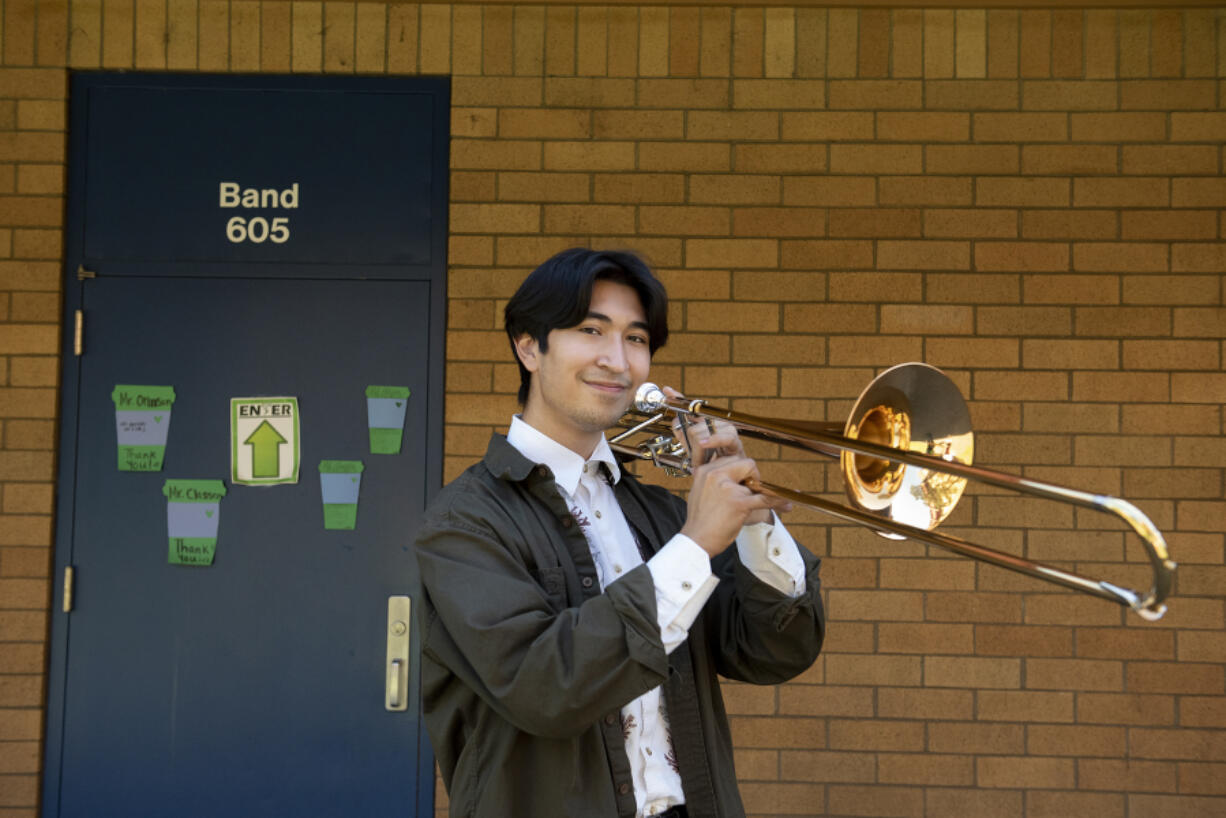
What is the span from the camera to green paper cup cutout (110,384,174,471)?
12.7ft

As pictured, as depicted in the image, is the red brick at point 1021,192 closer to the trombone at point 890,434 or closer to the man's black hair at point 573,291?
the trombone at point 890,434

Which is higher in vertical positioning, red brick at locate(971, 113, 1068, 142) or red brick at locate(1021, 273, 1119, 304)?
red brick at locate(971, 113, 1068, 142)

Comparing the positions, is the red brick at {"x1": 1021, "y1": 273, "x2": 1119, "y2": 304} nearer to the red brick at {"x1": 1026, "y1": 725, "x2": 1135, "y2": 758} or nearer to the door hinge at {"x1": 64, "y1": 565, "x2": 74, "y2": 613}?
the red brick at {"x1": 1026, "y1": 725, "x2": 1135, "y2": 758}

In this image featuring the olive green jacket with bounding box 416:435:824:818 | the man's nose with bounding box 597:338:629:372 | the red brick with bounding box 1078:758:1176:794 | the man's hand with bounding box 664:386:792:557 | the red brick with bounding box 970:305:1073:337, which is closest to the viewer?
the olive green jacket with bounding box 416:435:824:818

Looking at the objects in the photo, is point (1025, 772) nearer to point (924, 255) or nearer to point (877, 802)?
point (877, 802)

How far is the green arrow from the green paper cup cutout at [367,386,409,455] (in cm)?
33

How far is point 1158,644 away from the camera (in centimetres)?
383

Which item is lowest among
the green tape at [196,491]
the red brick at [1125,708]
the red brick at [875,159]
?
the red brick at [1125,708]

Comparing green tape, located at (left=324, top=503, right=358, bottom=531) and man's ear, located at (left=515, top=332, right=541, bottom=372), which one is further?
green tape, located at (left=324, top=503, right=358, bottom=531)

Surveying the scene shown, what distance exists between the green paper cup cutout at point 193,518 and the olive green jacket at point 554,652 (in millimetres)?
2225

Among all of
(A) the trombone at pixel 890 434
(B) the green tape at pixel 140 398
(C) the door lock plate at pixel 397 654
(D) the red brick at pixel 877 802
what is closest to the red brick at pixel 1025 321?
(D) the red brick at pixel 877 802

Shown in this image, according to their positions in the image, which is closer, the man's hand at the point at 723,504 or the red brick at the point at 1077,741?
the man's hand at the point at 723,504

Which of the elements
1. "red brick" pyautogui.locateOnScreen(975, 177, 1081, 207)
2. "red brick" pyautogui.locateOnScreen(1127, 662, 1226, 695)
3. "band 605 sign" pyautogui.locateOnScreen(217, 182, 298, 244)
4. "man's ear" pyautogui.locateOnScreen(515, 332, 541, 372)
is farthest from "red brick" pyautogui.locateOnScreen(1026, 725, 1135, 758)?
"band 605 sign" pyautogui.locateOnScreen(217, 182, 298, 244)

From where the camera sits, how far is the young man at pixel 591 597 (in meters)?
1.64
